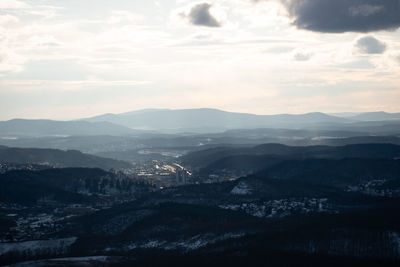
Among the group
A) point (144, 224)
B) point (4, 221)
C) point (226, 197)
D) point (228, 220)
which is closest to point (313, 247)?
point (228, 220)

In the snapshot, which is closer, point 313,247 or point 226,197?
point 313,247

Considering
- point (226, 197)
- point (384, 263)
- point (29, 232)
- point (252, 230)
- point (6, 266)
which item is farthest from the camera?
point (226, 197)

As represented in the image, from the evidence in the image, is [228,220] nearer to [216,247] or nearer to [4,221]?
[216,247]

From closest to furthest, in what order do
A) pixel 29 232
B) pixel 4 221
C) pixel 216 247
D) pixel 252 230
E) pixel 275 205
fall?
pixel 216 247, pixel 252 230, pixel 29 232, pixel 4 221, pixel 275 205

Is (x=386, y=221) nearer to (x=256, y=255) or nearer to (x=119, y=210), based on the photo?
(x=256, y=255)

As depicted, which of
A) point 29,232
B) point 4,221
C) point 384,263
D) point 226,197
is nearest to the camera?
point 384,263

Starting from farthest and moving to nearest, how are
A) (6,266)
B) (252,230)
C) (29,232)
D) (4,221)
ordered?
1. (4,221)
2. (29,232)
3. (252,230)
4. (6,266)


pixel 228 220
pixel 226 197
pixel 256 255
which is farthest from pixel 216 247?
pixel 226 197

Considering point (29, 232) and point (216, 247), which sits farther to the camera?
point (29, 232)

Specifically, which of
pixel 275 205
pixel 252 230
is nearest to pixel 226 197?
pixel 275 205
